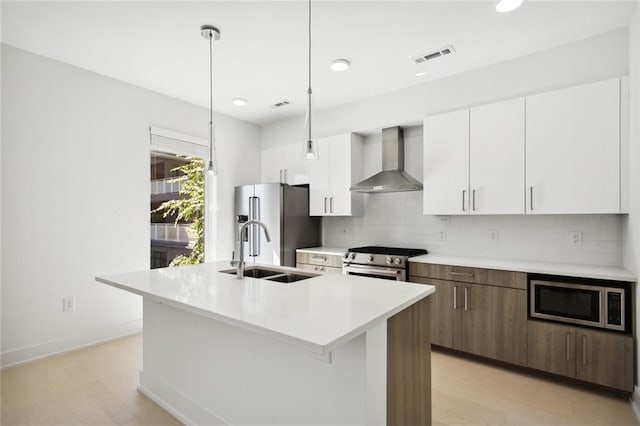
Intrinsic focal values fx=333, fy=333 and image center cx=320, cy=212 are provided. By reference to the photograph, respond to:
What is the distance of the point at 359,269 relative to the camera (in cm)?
354

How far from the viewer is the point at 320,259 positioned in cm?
399

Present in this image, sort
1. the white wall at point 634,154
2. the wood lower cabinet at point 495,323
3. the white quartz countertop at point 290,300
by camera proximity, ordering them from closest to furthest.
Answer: the white quartz countertop at point 290,300, the white wall at point 634,154, the wood lower cabinet at point 495,323

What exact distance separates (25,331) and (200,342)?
6.75 feet

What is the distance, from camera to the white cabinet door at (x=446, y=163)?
126 inches

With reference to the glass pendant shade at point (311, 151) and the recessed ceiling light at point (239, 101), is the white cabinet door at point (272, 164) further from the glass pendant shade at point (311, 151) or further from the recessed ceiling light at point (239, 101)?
the glass pendant shade at point (311, 151)

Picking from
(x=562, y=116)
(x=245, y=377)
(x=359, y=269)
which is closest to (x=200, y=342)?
(x=245, y=377)

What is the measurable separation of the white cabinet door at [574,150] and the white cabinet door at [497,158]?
0.08 meters

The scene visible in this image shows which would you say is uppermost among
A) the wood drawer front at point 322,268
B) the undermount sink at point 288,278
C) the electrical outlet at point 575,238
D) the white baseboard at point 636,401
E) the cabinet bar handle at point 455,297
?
the electrical outlet at point 575,238

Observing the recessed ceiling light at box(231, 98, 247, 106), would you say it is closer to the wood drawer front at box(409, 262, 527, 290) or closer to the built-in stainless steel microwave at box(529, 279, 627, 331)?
the wood drawer front at box(409, 262, 527, 290)

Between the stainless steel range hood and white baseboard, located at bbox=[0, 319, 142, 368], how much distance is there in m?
2.91

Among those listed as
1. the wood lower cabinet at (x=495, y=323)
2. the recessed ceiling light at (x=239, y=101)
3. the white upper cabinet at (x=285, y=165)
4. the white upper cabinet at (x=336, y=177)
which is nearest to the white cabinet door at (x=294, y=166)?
the white upper cabinet at (x=285, y=165)

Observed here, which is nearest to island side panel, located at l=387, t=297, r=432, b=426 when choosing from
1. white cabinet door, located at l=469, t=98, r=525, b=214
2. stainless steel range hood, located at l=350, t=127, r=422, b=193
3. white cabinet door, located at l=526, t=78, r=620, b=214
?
white cabinet door, located at l=469, t=98, r=525, b=214

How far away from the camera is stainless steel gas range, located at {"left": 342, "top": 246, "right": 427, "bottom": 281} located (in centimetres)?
328

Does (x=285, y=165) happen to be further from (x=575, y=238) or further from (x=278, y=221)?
(x=575, y=238)
